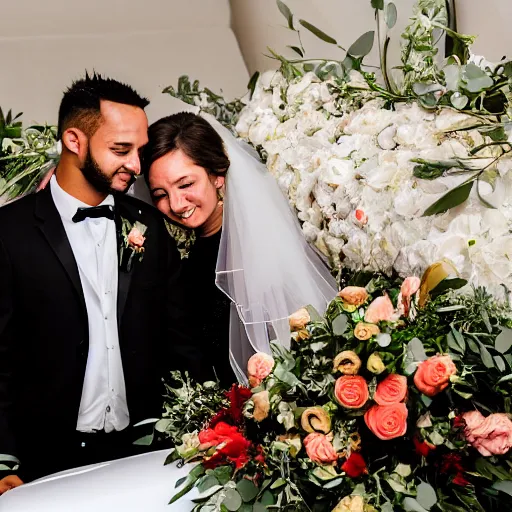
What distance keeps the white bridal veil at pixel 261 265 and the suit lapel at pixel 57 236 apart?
30 cm

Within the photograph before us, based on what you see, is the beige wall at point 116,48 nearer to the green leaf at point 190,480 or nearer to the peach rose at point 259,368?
the peach rose at point 259,368

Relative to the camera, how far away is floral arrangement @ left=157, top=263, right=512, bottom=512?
3.25 ft

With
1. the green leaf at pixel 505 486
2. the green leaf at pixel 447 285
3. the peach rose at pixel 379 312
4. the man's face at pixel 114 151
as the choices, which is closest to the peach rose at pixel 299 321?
the peach rose at pixel 379 312

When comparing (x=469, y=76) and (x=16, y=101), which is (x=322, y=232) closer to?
(x=469, y=76)

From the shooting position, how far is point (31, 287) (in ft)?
4.86

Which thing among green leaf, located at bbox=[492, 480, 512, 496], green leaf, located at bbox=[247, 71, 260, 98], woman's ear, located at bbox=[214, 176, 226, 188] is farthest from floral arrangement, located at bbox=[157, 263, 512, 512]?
green leaf, located at bbox=[247, 71, 260, 98]

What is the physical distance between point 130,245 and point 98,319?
18 centimetres

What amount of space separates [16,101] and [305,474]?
4.01 feet

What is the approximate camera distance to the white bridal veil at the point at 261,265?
1.49m

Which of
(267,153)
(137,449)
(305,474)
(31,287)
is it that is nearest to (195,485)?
(305,474)

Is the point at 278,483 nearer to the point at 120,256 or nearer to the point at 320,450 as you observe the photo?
the point at 320,450

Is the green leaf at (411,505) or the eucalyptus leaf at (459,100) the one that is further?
the eucalyptus leaf at (459,100)

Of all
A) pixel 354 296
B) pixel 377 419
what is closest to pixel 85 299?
pixel 354 296

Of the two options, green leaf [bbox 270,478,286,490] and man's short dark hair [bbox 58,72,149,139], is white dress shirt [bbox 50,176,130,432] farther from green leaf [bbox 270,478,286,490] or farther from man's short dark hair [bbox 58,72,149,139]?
green leaf [bbox 270,478,286,490]
